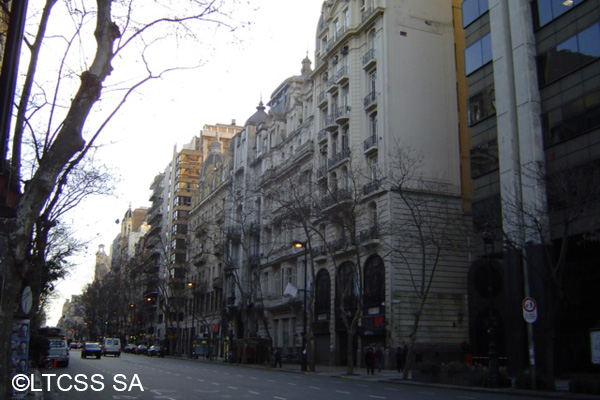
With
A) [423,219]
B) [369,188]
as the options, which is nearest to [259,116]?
[369,188]

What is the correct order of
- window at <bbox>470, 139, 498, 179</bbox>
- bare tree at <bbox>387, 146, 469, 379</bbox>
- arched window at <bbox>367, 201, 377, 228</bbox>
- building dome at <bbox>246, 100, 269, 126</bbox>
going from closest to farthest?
window at <bbox>470, 139, 498, 179</bbox> < bare tree at <bbox>387, 146, 469, 379</bbox> < arched window at <bbox>367, 201, 377, 228</bbox> < building dome at <bbox>246, 100, 269, 126</bbox>

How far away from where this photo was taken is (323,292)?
48406 millimetres

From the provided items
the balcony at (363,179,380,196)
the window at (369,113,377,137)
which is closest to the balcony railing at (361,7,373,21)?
the window at (369,113,377,137)

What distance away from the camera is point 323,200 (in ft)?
143

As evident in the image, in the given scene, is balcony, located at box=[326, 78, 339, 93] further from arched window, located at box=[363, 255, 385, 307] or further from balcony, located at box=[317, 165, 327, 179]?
arched window, located at box=[363, 255, 385, 307]

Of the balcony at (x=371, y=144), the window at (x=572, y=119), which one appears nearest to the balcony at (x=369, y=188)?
the balcony at (x=371, y=144)

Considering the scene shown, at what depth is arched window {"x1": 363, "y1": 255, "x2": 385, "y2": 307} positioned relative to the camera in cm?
4009

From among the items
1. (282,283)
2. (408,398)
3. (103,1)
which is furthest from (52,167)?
(282,283)

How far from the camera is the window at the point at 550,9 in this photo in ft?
95.0

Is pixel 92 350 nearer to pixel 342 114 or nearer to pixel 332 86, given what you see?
pixel 342 114

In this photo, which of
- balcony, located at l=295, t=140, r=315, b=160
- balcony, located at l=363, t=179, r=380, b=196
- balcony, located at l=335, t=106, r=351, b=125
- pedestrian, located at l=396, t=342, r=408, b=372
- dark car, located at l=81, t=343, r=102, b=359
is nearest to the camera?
pedestrian, located at l=396, t=342, r=408, b=372

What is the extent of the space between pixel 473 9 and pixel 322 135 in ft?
57.4

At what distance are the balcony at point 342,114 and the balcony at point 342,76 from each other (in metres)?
2.19

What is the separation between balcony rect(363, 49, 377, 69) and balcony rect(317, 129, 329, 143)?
6.51 meters
